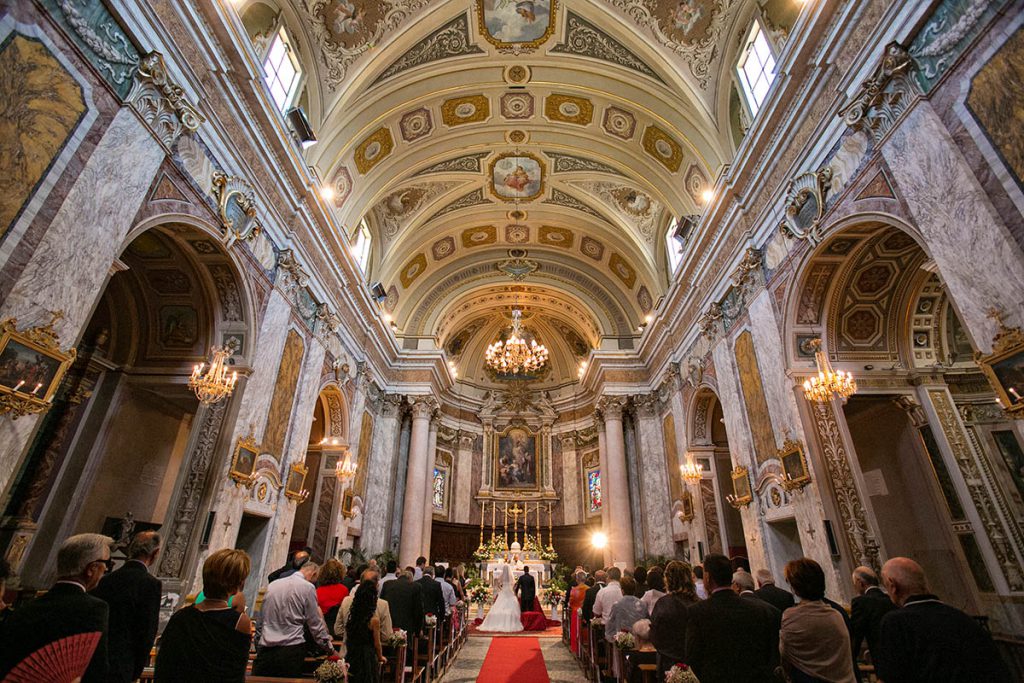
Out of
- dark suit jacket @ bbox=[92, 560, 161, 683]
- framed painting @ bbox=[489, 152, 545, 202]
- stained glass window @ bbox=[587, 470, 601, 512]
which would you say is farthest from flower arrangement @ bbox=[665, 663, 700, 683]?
stained glass window @ bbox=[587, 470, 601, 512]

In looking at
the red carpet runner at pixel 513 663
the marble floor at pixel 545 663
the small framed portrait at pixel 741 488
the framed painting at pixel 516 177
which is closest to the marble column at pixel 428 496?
the marble floor at pixel 545 663

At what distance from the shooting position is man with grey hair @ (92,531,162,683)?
2.64m

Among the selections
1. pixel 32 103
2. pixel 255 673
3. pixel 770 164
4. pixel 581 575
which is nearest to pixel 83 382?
pixel 32 103

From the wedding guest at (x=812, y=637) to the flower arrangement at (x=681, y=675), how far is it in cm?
57

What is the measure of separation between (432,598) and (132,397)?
6392 mm

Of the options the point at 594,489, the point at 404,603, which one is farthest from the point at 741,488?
the point at 594,489

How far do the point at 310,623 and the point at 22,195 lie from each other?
172 inches

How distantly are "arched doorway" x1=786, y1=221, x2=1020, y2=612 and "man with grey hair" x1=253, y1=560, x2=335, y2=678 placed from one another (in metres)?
6.54

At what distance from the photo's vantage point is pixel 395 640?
4707 millimetres

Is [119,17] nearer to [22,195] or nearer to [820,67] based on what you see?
[22,195]

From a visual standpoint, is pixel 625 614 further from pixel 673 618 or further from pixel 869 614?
pixel 869 614

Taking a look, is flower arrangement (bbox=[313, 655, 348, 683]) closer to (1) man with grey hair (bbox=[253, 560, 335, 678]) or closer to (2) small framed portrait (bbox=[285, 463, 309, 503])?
(1) man with grey hair (bbox=[253, 560, 335, 678])

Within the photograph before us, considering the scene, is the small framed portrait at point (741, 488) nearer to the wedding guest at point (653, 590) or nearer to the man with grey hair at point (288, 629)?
the wedding guest at point (653, 590)

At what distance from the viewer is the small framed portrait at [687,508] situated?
12438mm
